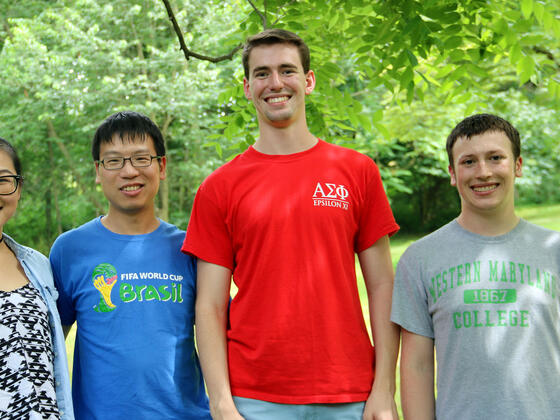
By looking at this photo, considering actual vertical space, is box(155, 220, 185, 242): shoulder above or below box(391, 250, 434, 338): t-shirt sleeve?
above

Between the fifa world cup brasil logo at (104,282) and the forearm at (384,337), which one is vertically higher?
the fifa world cup brasil logo at (104,282)

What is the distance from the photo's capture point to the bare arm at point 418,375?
2449 millimetres

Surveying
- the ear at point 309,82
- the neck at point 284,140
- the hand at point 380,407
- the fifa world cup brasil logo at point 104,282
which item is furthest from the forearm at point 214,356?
the ear at point 309,82

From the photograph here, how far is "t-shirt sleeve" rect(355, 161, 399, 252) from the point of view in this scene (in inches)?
102

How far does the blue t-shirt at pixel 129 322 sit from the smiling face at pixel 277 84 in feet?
2.52

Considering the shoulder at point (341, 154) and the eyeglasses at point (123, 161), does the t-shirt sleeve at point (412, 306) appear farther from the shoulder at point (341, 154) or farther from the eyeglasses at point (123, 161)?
the eyeglasses at point (123, 161)

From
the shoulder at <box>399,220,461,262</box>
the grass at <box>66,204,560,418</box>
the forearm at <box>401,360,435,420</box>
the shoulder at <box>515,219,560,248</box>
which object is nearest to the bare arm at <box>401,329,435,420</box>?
the forearm at <box>401,360,435,420</box>

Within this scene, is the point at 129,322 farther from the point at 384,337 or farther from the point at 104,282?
the point at 384,337

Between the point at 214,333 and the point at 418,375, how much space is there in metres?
0.84

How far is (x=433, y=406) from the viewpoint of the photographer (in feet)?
8.04

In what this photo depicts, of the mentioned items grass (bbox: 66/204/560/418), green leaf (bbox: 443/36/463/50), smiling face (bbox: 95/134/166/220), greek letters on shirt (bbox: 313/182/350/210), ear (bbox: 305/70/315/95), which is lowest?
greek letters on shirt (bbox: 313/182/350/210)

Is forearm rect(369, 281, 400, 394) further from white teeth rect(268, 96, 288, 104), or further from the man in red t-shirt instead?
white teeth rect(268, 96, 288, 104)

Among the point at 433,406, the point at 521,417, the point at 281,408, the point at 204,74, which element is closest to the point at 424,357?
the point at 433,406

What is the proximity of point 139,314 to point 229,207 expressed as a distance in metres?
0.61
